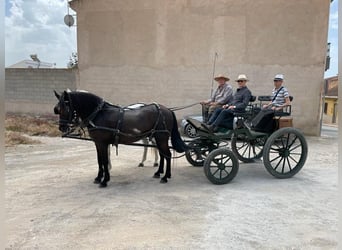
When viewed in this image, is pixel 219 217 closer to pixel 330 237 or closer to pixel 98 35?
pixel 330 237

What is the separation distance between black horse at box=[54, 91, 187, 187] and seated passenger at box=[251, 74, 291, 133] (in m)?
1.47

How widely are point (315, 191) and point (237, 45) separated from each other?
6.94 meters

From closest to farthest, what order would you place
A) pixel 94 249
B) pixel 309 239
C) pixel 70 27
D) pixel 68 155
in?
pixel 94 249
pixel 309 239
pixel 68 155
pixel 70 27

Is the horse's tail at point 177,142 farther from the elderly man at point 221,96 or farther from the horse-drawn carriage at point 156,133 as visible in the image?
the elderly man at point 221,96

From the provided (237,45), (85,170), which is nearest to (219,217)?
(85,170)

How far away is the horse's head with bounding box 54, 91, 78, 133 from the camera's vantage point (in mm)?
4336

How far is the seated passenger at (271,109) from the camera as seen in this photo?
525cm

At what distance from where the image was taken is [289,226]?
329 cm

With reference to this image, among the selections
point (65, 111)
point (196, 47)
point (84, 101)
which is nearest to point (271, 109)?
point (84, 101)

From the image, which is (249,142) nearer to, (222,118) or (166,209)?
(222,118)

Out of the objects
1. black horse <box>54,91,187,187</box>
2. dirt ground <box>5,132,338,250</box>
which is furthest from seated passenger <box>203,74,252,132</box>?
dirt ground <box>5,132,338,250</box>

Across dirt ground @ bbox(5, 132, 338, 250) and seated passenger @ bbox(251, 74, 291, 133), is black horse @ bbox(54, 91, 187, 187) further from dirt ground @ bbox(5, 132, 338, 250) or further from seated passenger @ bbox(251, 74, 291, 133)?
seated passenger @ bbox(251, 74, 291, 133)

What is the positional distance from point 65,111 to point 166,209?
203 cm

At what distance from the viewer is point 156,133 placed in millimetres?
4883
